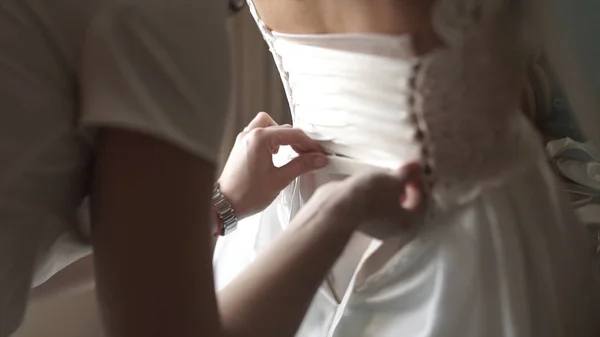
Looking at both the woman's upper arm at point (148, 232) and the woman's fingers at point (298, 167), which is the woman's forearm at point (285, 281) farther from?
the woman's fingers at point (298, 167)

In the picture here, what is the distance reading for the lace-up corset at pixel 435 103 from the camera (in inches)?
24.7

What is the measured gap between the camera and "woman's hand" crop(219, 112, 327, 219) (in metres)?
0.74

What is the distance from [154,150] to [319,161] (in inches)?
14.0

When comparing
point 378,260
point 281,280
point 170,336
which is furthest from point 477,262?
point 170,336

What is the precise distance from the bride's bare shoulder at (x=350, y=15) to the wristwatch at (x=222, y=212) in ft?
0.63

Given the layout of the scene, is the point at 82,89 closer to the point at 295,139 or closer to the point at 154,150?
the point at 154,150

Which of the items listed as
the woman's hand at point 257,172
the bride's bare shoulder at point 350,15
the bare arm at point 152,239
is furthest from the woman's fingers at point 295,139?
the bare arm at point 152,239

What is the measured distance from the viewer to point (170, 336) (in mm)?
401

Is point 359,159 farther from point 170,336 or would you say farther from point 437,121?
point 170,336

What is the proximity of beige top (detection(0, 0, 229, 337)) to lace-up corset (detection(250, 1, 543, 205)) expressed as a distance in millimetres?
271

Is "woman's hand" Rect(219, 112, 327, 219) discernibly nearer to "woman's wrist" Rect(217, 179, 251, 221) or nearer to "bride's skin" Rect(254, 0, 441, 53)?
"woman's wrist" Rect(217, 179, 251, 221)

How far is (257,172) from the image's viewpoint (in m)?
0.76

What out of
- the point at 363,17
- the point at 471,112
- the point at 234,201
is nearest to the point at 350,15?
the point at 363,17

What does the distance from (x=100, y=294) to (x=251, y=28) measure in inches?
36.1
